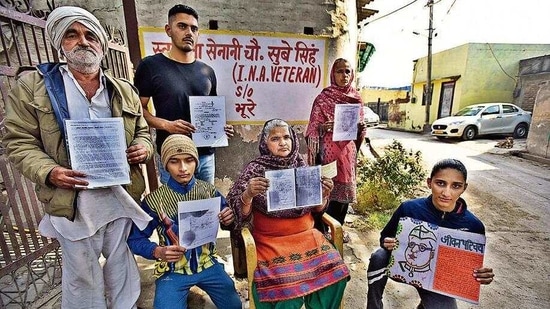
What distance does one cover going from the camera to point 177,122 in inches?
89.7

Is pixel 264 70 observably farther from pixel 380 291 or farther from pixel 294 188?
pixel 380 291

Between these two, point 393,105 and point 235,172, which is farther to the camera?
point 393,105

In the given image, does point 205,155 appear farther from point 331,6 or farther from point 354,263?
point 331,6

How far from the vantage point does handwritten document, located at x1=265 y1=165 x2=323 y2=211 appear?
5.77ft

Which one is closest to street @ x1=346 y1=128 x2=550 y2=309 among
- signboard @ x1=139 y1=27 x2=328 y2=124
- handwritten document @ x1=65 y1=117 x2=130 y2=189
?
signboard @ x1=139 y1=27 x2=328 y2=124

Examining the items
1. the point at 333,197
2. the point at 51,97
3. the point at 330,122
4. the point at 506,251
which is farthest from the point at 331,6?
the point at 506,251

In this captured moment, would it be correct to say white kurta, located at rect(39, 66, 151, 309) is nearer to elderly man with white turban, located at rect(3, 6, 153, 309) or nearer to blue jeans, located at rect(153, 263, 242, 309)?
elderly man with white turban, located at rect(3, 6, 153, 309)

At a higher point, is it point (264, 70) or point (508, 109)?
point (264, 70)

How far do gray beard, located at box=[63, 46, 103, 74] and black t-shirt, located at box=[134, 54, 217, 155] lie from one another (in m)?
0.71

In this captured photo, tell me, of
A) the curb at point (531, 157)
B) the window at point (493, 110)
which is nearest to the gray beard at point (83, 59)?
the curb at point (531, 157)

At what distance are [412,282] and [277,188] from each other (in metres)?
1.02

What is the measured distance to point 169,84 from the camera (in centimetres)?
230

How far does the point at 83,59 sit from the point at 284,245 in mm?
1643

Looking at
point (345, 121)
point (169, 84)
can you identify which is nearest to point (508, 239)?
point (345, 121)
